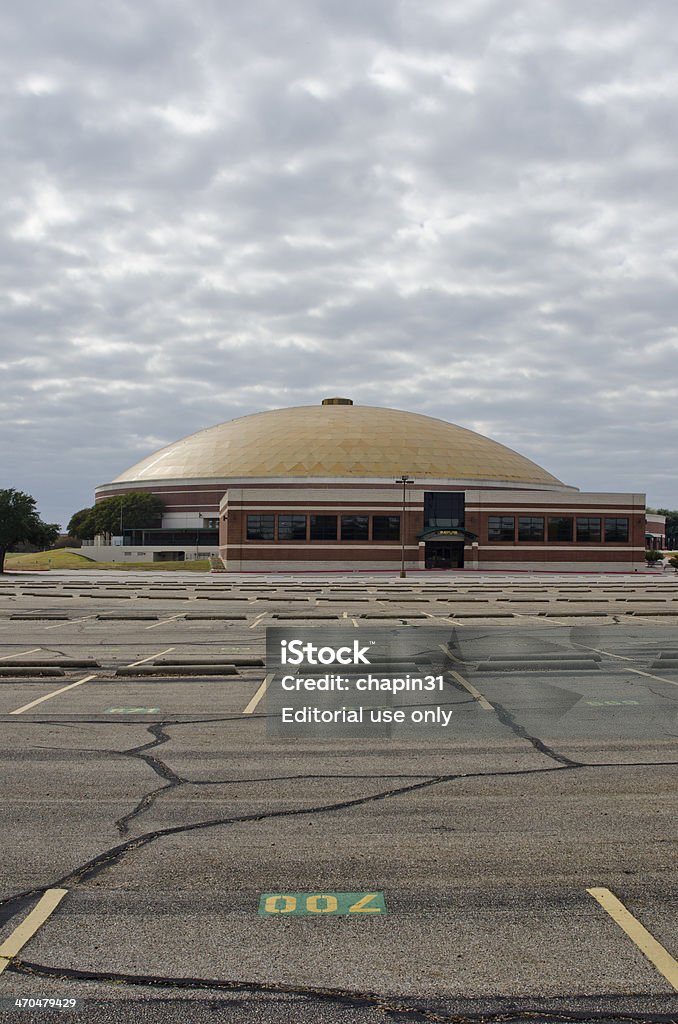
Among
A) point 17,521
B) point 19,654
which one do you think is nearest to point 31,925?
point 19,654

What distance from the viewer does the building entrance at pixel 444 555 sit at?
90375 millimetres

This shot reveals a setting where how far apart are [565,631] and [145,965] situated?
22.6 meters

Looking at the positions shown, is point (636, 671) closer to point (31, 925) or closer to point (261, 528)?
point (31, 925)

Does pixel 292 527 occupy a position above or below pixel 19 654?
above

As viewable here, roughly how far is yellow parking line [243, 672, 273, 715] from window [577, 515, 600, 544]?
80295 mm

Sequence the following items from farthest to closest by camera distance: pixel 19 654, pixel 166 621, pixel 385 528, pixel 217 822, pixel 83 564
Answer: pixel 83 564, pixel 385 528, pixel 166 621, pixel 19 654, pixel 217 822

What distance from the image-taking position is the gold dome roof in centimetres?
11194

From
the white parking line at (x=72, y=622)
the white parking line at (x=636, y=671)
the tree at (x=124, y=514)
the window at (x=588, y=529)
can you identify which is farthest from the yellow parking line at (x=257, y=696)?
the tree at (x=124, y=514)

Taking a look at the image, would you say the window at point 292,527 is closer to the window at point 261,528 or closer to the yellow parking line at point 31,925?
the window at point 261,528

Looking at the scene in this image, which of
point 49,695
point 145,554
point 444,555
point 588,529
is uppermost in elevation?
point 588,529

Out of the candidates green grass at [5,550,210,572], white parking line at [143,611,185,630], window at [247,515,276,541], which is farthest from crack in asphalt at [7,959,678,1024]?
window at [247,515,276,541]

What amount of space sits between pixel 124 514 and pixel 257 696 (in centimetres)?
11167

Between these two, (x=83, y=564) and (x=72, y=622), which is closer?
(x=72, y=622)

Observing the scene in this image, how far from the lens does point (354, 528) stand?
296 feet
